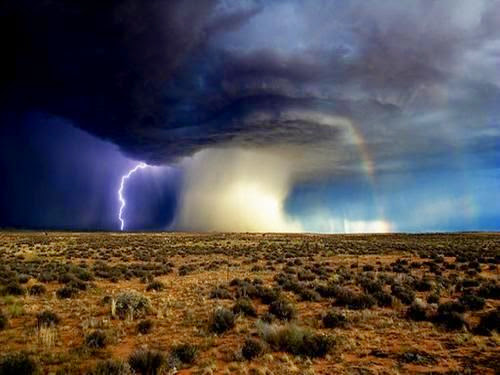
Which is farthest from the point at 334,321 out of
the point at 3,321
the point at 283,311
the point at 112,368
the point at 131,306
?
the point at 3,321

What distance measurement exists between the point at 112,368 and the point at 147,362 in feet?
2.73

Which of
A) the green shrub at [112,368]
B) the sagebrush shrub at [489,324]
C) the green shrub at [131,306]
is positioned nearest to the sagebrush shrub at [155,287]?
the green shrub at [131,306]

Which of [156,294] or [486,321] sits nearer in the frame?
[486,321]

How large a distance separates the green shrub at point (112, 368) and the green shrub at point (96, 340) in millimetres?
2558

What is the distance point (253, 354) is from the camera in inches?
396

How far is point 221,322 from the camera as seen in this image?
1273cm

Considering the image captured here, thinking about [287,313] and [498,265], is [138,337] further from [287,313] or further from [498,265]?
[498,265]

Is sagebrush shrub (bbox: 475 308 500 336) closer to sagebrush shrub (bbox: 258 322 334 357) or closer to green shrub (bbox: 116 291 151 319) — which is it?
sagebrush shrub (bbox: 258 322 334 357)

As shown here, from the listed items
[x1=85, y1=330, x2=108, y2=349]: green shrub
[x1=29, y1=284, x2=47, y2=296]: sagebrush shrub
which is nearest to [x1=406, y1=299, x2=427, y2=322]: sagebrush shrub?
[x1=85, y1=330, x2=108, y2=349]: green shrub

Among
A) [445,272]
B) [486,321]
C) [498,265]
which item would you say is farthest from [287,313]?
[498,265]

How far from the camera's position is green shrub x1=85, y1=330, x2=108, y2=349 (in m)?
10.9

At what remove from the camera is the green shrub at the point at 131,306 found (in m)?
14.6

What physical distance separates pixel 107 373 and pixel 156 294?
11.5 metres

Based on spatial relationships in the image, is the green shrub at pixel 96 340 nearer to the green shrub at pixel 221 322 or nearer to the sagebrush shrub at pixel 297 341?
the green shrub at pixel 221 322
